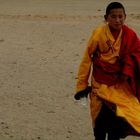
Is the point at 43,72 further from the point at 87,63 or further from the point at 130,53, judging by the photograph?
the point at 130,53

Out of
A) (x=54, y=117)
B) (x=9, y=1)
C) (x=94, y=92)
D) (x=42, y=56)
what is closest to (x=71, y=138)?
(x=54, y=117)

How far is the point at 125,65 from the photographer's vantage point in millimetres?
5266

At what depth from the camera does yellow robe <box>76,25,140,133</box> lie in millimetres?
5215

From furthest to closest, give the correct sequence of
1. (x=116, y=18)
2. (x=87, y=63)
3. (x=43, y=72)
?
(x=43, y=72), (x=87, y=63), (x=116, y=18)

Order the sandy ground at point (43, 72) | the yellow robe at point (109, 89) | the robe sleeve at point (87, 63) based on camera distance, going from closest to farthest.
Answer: the yellow robe at point (109, 89) < the robe sleeve at point (87, 63) < the sandy ground at point (43, 72)

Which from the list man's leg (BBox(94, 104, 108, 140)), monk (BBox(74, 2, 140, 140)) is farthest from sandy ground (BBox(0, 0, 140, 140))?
monk (BBox(74, 2, 140, 140))

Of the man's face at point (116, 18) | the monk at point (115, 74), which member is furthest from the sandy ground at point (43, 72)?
the man's face at point (116, 18)

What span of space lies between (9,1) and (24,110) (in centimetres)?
1789

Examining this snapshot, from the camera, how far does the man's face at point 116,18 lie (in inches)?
206

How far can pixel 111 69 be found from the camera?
17.4ft

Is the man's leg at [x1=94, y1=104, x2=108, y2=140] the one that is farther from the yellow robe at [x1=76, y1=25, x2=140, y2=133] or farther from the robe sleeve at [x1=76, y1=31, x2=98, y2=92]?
the robe sleeve at [x1=76, y1=31, x2=98, y2=92]

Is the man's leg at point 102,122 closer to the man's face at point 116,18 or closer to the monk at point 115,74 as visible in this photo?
the monk at point 115,74

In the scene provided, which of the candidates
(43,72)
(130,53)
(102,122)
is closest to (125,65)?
(130,53)

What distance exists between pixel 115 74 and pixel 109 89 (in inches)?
5.6
